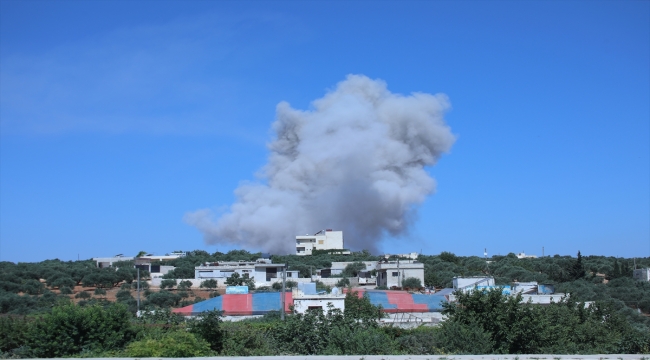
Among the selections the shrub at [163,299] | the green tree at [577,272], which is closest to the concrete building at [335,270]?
the green tree at [577,272]

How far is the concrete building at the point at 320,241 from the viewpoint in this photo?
2675 inches

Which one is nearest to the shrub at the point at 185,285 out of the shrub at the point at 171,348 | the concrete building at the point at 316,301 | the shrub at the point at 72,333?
the concrete building at the point at 316,301

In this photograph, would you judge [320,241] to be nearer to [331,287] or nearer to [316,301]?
[331,287]

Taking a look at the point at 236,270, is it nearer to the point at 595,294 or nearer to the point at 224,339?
the point at 595,294

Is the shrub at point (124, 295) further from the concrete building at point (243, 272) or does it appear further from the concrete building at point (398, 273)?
the concrete building at point (398, 273)

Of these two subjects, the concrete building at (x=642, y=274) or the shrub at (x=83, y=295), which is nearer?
the shrub at (x=83, y=295)

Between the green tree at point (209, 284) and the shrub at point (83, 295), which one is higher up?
the green tree at point (209, 284)

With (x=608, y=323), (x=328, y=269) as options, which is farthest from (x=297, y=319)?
(x=328, y=269)

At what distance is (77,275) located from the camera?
38.9m

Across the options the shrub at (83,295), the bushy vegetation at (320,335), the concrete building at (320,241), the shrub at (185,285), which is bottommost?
the bushy vegetation at (320,335)

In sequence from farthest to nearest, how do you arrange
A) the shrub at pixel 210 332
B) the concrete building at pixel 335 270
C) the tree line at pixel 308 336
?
the concrete building at pixel 335 270 < the shrub at pixel 210 332 < the tree line at pixel 308 336

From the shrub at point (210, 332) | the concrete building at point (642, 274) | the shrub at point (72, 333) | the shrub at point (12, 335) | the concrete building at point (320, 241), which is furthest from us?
the concrete building at point (320, 241)

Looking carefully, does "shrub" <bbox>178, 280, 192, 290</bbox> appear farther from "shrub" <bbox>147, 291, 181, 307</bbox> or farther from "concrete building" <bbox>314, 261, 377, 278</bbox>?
"concrete building" <bbox>314, 261, 377, 278</bbox>

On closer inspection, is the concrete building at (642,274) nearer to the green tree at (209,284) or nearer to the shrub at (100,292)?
the green tree at (209,284)
